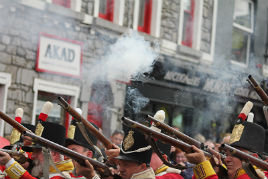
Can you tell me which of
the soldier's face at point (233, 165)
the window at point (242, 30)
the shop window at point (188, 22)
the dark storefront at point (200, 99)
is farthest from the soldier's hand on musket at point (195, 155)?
the window at point (242, 30)

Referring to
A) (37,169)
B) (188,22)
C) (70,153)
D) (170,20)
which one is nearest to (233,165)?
(70,153)

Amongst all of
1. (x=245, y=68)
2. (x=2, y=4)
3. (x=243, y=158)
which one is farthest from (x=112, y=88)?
(x=243, y=158)

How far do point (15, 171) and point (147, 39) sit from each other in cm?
772

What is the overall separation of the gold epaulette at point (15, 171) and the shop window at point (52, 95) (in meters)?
5.60

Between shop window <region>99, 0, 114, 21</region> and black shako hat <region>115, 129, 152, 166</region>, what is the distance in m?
7.53

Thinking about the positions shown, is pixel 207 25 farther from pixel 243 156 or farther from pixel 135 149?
pixel 243 156

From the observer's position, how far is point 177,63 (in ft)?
45.2

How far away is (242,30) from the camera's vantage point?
53.1 feet

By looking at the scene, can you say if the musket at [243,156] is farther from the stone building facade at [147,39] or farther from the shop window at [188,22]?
the shop window at [188,22]

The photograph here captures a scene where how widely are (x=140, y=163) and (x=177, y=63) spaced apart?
9.24 metres

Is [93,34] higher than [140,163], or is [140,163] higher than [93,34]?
[93,34]

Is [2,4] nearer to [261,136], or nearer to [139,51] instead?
[139,51]

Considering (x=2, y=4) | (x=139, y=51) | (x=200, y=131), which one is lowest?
(x=200, y=131)

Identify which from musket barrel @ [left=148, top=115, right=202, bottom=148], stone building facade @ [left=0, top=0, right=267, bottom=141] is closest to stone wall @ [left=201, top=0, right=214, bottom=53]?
stone building facade @ [left=0, top=0, right=267, bottom=141]
